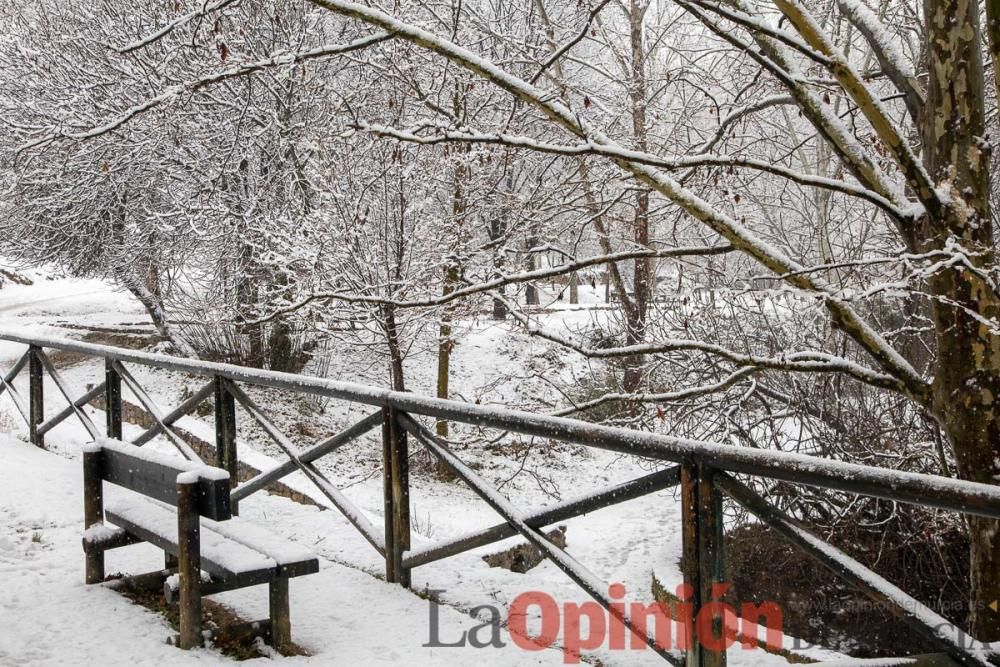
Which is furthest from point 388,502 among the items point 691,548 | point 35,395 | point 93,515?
point 35,395

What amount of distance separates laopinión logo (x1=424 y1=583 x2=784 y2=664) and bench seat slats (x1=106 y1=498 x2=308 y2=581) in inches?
34.9

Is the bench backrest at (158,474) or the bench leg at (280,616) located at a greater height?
the bench backrest at (158,474)

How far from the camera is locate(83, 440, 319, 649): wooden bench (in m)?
3.60

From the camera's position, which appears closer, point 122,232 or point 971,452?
point 971,452

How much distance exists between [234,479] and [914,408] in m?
5.28

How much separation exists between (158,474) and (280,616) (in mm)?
830

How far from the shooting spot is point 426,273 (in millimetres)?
13336

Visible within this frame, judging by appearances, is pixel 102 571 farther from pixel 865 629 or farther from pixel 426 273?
pixel 426 273

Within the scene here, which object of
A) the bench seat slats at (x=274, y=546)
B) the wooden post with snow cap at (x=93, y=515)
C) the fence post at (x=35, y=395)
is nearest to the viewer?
the bench seat slats at (x=274, y=546)

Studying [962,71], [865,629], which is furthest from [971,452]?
[865,629]

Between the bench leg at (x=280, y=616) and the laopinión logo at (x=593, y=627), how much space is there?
0.64 meters

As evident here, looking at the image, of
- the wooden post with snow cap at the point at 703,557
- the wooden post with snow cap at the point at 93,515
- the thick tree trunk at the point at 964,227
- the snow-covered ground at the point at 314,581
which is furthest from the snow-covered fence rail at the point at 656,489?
the thick tree trunk at the point at 964,227

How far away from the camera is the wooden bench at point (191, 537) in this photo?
11.8 ft

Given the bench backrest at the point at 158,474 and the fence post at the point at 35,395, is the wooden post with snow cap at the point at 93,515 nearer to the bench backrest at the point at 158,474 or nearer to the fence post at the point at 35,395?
the bench backrest at the point at 158,474
